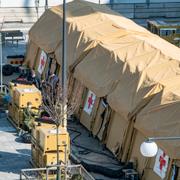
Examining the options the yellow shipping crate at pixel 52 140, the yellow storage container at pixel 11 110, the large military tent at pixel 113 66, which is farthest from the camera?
the yellow storage container at pixel 11 110

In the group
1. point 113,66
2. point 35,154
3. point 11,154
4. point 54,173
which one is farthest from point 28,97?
point 54,173

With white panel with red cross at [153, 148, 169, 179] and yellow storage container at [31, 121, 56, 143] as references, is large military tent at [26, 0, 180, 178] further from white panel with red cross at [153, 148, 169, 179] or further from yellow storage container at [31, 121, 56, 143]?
yellow storage container at [31, 121, 56, 143]

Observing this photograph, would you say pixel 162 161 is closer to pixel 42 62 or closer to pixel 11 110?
pixel 11 110

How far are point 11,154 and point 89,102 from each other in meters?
3.79

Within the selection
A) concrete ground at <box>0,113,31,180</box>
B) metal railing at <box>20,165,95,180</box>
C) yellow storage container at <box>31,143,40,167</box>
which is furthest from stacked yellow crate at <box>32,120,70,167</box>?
concrete ground at <box>0,113,31,180</box>

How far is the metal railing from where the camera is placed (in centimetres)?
2775

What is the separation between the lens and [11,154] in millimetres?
31438

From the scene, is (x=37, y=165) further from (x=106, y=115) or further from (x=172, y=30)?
(x=172, y=30)

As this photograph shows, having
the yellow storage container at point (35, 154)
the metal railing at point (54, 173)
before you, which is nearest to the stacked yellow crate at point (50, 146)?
the yellow storage container at point (35, 154)

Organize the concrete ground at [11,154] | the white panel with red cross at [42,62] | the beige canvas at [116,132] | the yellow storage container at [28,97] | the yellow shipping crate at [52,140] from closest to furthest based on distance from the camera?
the yellow shipping crate at [52,140] → the concrete ground at [11,154] → the beige canvas at [116,132] → the yellow storage container at [28,97] → the white panel with red cross at [42,62]

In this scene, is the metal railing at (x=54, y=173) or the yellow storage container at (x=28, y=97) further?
the yellow storage container at (x=28, y=97)

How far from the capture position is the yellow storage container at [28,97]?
33.2 m

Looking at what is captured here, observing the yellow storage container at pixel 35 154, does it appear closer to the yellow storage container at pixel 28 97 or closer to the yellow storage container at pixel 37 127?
the yellow storage container at pixel 37 127

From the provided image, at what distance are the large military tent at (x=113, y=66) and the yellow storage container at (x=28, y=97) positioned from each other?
1.75 m
